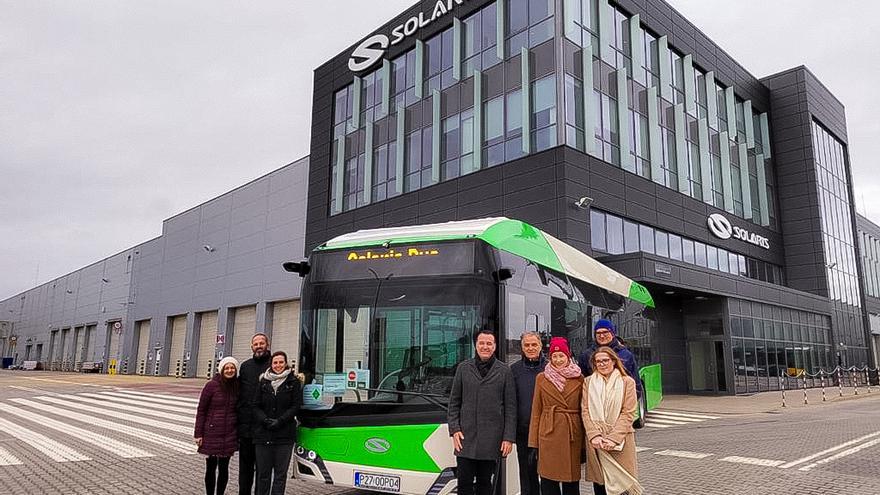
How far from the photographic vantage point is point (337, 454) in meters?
6.07

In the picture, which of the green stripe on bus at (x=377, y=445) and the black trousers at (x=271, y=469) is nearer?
the green stripe on bus at (x=377, y=445)

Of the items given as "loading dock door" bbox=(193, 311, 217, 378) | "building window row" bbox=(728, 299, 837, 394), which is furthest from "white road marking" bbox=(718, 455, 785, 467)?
"loading dock door" bbox=(193, 311, 217, 378)

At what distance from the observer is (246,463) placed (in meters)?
6.34

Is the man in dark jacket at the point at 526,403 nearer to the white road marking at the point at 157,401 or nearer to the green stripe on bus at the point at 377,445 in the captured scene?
the green stripe on bus at the point at 377,445

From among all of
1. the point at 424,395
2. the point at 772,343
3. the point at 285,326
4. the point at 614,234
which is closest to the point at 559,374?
the point at 424,395

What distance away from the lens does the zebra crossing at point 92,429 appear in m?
10.4

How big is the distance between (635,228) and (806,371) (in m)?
14.5

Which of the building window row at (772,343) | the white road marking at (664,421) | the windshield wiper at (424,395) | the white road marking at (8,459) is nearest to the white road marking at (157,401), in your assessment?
the white road marking at (8,459)

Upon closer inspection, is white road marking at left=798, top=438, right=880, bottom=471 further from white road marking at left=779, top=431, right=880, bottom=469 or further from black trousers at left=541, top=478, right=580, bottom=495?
black trousers at left=541, top=478, right=580, bottom=495

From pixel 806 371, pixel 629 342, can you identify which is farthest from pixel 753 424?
pixel 806 371

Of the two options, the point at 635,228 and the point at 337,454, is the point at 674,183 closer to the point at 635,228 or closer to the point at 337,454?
the point at 635,228

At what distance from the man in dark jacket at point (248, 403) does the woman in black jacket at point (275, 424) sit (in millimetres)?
166

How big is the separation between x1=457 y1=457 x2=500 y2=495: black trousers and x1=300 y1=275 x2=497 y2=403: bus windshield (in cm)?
72

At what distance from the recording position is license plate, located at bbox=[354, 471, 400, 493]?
5.76 m
